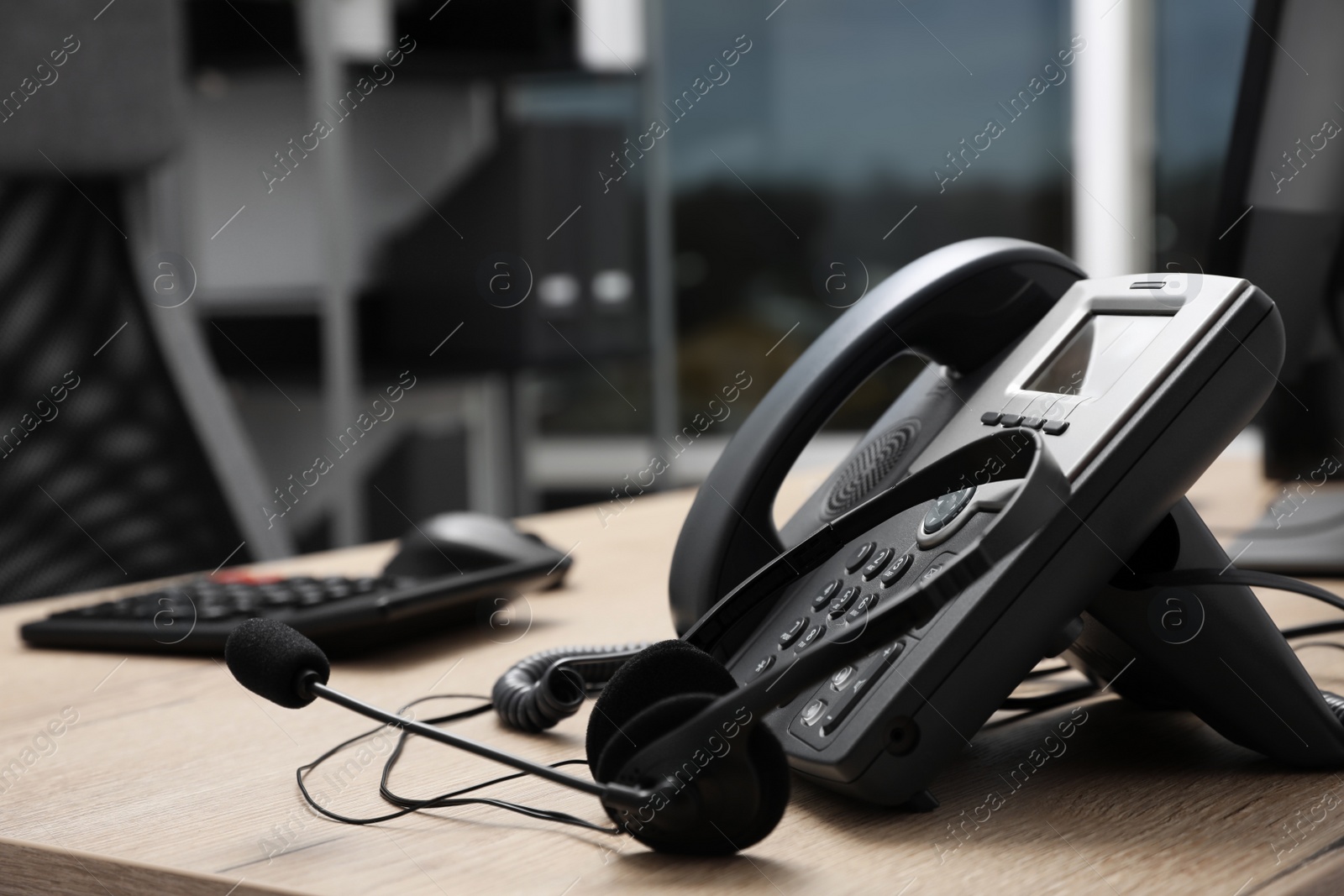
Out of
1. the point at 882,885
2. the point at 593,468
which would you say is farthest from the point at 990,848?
the point at 593,468

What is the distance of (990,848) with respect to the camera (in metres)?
0.33

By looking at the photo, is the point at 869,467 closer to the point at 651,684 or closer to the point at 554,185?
the point at 651,684

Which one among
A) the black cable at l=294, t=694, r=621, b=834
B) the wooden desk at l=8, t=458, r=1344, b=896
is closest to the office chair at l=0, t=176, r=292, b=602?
the wooden desk at l=8, t=458, r=1344, b=896

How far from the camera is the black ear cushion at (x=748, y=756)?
1.05 ft

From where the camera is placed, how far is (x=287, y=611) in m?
0.62

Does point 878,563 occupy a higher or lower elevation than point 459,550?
lower

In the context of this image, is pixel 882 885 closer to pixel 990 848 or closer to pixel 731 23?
pixel 990 848

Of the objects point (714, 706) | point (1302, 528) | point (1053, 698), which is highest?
point (714, 706)

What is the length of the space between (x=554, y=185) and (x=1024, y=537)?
2376 millimetres

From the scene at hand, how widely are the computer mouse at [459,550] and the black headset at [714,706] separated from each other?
0.34 meters

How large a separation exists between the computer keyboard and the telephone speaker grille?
239mm

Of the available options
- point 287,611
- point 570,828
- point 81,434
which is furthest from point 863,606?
point 81,434

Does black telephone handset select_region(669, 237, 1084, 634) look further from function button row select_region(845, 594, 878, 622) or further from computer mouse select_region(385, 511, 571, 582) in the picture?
computer mouse select_region(385, 511, 571, 582)

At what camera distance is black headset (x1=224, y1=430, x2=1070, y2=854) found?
0.31 metres
